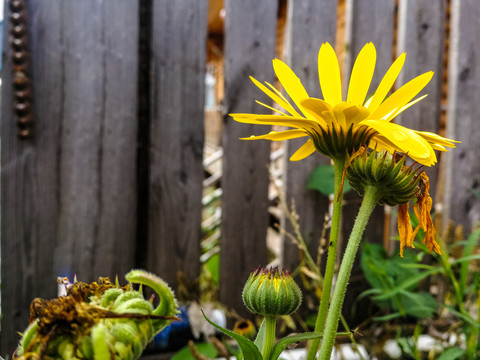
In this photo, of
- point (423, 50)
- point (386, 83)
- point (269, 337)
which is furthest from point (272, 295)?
point (423, 50)

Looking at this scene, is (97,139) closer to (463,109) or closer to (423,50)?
(423,50)

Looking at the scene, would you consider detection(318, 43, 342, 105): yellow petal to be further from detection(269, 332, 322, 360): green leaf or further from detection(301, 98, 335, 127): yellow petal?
detection(269, 332, 322, 360): green leaf

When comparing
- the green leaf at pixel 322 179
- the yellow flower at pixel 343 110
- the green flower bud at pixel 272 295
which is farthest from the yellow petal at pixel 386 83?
the green leaf at pixel 322 179

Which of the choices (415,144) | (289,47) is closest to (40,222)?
(289,47)

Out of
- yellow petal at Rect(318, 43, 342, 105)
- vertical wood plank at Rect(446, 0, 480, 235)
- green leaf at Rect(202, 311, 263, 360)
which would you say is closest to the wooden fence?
vertical wood plank at Rect(446, 0, 480, 235)

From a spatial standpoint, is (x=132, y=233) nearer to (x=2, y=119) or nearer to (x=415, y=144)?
(x=2, y=119)

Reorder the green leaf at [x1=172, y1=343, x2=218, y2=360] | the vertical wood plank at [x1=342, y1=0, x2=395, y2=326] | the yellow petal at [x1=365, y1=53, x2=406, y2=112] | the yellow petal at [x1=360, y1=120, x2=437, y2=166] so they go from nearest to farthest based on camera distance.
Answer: the yellow petal at [x1=360, y1=120, x2=437, y2=166]
the yellow petal at [x1=365, y1=53, x2=406, y2=112]
the green leaf at [x1=172, y1=343, x2=218, y2=360]
the vertical wood plank at [x1=342, y1=0, x2=395, y2=326]
